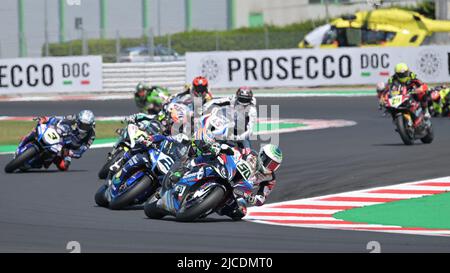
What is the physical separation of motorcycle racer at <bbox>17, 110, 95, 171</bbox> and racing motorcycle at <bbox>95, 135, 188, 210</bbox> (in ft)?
16.6

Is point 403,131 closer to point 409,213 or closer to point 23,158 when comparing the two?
point 23,158

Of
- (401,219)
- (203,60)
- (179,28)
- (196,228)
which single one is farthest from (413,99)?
(179,28)

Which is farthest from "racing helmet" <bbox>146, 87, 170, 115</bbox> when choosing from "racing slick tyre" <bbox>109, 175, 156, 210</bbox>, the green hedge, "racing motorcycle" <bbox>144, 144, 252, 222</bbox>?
the green hedge

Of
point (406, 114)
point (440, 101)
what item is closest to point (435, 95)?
point (440, 101)

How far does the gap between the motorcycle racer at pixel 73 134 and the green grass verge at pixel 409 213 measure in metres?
5.75

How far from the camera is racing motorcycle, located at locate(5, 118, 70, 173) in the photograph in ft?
66.5

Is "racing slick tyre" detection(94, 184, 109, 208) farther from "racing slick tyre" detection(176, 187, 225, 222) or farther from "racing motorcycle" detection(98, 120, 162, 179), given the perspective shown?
"racing motorcycle" detection(98, 120, 162, 179)

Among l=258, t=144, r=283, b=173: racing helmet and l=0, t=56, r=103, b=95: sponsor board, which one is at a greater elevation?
l=258, t=144, r=283, b=173: racing helmet

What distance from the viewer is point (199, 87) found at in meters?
21.8

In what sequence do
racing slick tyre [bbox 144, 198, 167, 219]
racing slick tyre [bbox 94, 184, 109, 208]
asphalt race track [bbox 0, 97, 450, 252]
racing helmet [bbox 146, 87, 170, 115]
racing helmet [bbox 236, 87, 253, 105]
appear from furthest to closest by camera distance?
racing helmet [bbox 146, 87, 170, 115] → racing helmet [bbox 236, 87, 253, 105] → racing slick tyre [bbox 94, 184, 109, 208] → racing slick tyre [bbox 144, 198, 167, 219] → asphalt race track [bbox 0, 97, 450, 252]

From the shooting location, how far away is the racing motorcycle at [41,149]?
20266 millimetres

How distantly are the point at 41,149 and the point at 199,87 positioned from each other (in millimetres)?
3043

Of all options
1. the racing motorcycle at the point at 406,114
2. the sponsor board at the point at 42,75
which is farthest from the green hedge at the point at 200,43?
the racing motorcycle at the point at 406,114
